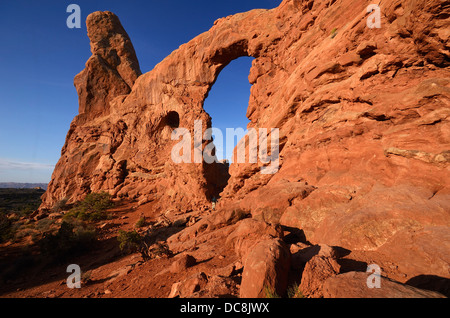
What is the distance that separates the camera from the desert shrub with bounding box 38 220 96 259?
1063cm

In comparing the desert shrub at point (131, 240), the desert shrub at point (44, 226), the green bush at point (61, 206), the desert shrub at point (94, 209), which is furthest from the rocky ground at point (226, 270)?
the green bush at point (61, 206)

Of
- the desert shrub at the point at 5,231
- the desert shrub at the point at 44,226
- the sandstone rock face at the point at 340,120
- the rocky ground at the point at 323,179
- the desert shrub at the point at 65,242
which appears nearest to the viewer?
the rocky ground at the point at 323,179

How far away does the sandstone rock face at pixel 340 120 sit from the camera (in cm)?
489

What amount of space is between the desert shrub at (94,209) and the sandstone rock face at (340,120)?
4156 millimetres

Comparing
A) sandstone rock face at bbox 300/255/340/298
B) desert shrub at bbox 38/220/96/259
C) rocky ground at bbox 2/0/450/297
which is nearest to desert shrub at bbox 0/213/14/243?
rocky ground at bbox 2/0/450/297

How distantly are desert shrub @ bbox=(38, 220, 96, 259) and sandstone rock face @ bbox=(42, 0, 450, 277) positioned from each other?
7.72 meters

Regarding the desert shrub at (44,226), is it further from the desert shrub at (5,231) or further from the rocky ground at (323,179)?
the rocky ground at (323,179)

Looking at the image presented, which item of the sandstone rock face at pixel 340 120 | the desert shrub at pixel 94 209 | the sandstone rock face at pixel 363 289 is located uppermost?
the sandstone rock face at pixel 340 120

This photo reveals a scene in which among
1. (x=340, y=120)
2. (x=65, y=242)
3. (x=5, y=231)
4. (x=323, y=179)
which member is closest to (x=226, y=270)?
(x=323, y=179)

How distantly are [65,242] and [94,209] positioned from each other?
8536mm

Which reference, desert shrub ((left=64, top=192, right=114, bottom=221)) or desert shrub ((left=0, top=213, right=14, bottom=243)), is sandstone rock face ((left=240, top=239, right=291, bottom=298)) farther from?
desert shrub ((left=0, top=213, right=14, bottom=243))

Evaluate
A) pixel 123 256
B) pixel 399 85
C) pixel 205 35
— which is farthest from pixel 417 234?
pixel 205 35

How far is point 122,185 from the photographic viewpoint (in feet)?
74.6
